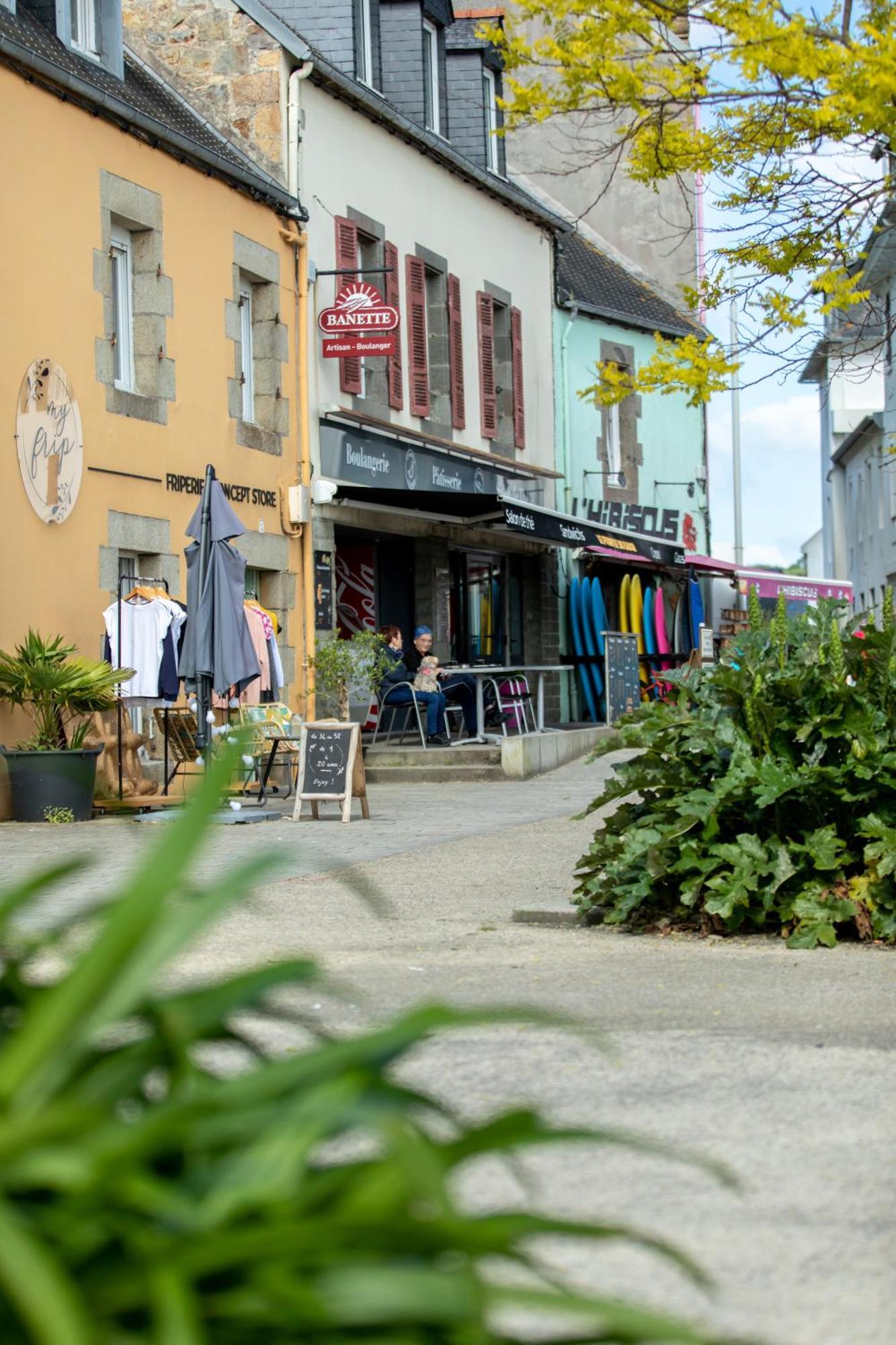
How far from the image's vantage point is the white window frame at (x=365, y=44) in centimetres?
2162

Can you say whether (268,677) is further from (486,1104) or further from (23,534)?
(486,1104)

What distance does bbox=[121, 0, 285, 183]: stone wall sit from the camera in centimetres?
1919

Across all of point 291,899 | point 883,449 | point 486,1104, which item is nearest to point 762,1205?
point 486,1104

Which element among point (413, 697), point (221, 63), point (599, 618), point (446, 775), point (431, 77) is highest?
point (431, 77)

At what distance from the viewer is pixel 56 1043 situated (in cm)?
160

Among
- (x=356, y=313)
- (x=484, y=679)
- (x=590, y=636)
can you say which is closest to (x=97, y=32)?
(x=356, y=313)

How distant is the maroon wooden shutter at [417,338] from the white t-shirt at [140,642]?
7.80 meters

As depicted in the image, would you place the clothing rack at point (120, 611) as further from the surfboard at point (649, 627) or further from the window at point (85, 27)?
the surfboard at point (649, 627)

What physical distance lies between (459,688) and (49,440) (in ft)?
23.9

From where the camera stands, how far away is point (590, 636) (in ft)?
87.0

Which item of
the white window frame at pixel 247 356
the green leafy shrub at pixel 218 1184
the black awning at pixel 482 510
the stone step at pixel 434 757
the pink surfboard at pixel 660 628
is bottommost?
the stone step at pixel 434 757

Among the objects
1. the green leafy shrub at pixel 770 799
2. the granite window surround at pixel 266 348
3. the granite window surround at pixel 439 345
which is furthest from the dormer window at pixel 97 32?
the green leafy shrub at pixel 770 799

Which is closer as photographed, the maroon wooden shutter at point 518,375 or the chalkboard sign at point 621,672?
the chalkboard sign at point 621,672

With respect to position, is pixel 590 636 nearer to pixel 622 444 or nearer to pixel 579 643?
pixel 579 643
